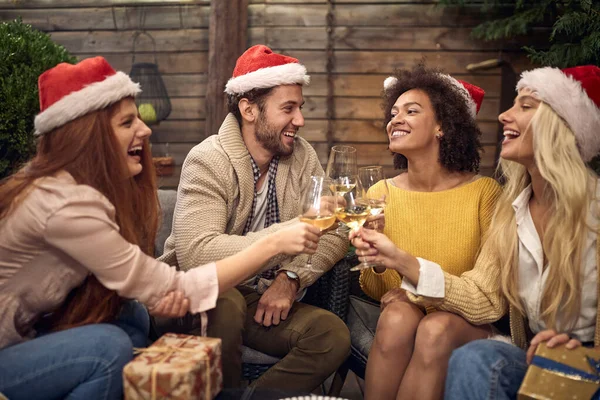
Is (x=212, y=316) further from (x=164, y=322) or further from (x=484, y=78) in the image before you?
(x=484, y=78)

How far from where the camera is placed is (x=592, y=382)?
1.75m

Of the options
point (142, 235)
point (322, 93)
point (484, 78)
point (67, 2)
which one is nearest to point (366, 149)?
point (322, 93)

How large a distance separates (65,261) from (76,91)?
527 mm

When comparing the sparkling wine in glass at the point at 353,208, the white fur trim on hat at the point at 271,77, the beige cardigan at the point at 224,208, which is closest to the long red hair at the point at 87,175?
the beige cardigan at the point at 224,208

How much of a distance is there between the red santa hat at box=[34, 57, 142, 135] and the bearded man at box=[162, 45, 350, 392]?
688 millimetres

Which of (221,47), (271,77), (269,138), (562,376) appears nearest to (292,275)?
(269,138)

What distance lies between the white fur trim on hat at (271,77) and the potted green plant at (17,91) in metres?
1.35

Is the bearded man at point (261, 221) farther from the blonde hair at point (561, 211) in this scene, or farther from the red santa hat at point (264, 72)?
the blonde hair at point (561, 211)

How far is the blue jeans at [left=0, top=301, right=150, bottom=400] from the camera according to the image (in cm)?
175

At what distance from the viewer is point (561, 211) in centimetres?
201

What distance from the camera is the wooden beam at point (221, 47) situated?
4594 mm

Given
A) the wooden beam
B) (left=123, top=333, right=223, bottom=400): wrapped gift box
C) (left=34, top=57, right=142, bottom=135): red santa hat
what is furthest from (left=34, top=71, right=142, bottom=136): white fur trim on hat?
the wooden beam

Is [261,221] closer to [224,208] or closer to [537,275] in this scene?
[224,208]

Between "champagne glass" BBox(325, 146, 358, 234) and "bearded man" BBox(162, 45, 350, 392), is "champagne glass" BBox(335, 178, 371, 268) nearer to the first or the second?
"champagne glass" BBox(325, 146, 358, 234)
